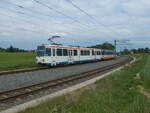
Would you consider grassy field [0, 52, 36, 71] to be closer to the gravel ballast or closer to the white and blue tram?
the white and blue tram

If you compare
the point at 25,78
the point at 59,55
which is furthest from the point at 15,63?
the point at 25,78

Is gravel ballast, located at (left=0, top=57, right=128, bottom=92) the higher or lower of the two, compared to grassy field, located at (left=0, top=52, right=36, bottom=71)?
lower

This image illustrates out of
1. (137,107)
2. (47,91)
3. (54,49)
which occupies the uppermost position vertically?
(54,49)

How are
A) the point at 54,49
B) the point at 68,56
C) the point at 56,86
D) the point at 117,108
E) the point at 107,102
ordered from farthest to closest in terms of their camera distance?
the point at 68,56 < the point at 54,49 < the point at 56,86 < the point at 107,102 < the point at 117,108

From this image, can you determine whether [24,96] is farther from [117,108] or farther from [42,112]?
[117,108]

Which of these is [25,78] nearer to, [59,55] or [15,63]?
[59,55]

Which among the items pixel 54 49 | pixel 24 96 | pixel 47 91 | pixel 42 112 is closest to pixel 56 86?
pixel 47 91

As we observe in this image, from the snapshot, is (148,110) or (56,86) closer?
(148,110)

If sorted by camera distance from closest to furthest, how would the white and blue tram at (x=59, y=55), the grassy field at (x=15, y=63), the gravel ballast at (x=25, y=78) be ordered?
1. the gravel ballast at (x=25, y=78)
2. the white and blue tram at (x=59, y=55)
3. the grassy field at (x=15, y=63)

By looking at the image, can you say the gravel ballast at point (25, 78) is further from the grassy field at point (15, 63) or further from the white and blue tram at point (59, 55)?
the grassy field at point (15, 63)

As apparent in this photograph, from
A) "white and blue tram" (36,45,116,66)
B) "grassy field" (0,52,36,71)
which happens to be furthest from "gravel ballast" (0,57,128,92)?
"grassy field" (0,52,36,71)

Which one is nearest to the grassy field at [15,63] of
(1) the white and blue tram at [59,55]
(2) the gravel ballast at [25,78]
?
(1) the white and blue tram at [59,55]

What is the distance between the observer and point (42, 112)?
4.55 metres

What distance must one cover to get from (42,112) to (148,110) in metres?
3.15
